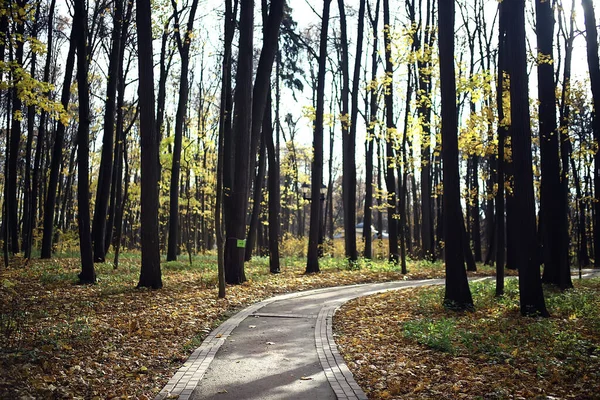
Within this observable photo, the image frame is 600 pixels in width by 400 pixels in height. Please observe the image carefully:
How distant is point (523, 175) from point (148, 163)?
31.4 ft

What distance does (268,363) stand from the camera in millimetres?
6922

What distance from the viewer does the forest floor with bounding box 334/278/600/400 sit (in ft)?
19.0

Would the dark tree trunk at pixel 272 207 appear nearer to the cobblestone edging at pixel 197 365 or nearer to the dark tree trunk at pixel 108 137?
the dark tree trunk at pixel 108 137

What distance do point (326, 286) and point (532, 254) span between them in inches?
329

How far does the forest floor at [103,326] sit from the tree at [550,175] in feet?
23.9

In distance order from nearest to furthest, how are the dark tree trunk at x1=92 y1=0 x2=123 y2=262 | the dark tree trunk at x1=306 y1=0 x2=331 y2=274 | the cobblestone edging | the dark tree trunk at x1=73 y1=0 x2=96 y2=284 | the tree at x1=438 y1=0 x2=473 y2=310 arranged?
1. the cobblestone edging
2. the tree at x1=438 y1=0 x2=473 y2=310
3. the dark tree trunk at x1=73 y1=0 x2=96 y2=284
4. the dark tree trunk at x1=92 y1=0 x2=123 y2=262
5. the dark tree trunk at x1=306 y1=0 x2=331 y2=274

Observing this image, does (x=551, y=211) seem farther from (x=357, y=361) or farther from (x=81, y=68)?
(x=81, y=68)

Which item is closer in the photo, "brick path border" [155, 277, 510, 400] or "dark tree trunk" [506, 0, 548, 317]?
"brick path border" [155, 277, 510, 400]

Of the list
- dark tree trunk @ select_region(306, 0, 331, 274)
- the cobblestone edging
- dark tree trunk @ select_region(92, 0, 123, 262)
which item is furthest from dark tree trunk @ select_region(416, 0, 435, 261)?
the cobblestone edging

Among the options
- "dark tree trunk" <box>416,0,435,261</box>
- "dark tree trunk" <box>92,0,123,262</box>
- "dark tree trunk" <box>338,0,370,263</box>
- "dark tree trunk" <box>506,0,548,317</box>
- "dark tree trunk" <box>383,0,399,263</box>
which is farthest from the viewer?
"dark tree trunk" <box>416,0,435,261</box>

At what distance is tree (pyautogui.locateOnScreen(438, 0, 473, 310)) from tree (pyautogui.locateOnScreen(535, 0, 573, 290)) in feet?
11.5

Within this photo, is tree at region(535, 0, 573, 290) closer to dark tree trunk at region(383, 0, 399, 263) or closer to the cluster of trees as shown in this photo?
the cluster of trees

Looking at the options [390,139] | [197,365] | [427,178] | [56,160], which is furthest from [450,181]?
[56,160]

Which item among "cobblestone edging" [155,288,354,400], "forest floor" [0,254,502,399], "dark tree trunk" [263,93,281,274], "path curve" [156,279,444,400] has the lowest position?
"path curve" [156,279,444,400]
